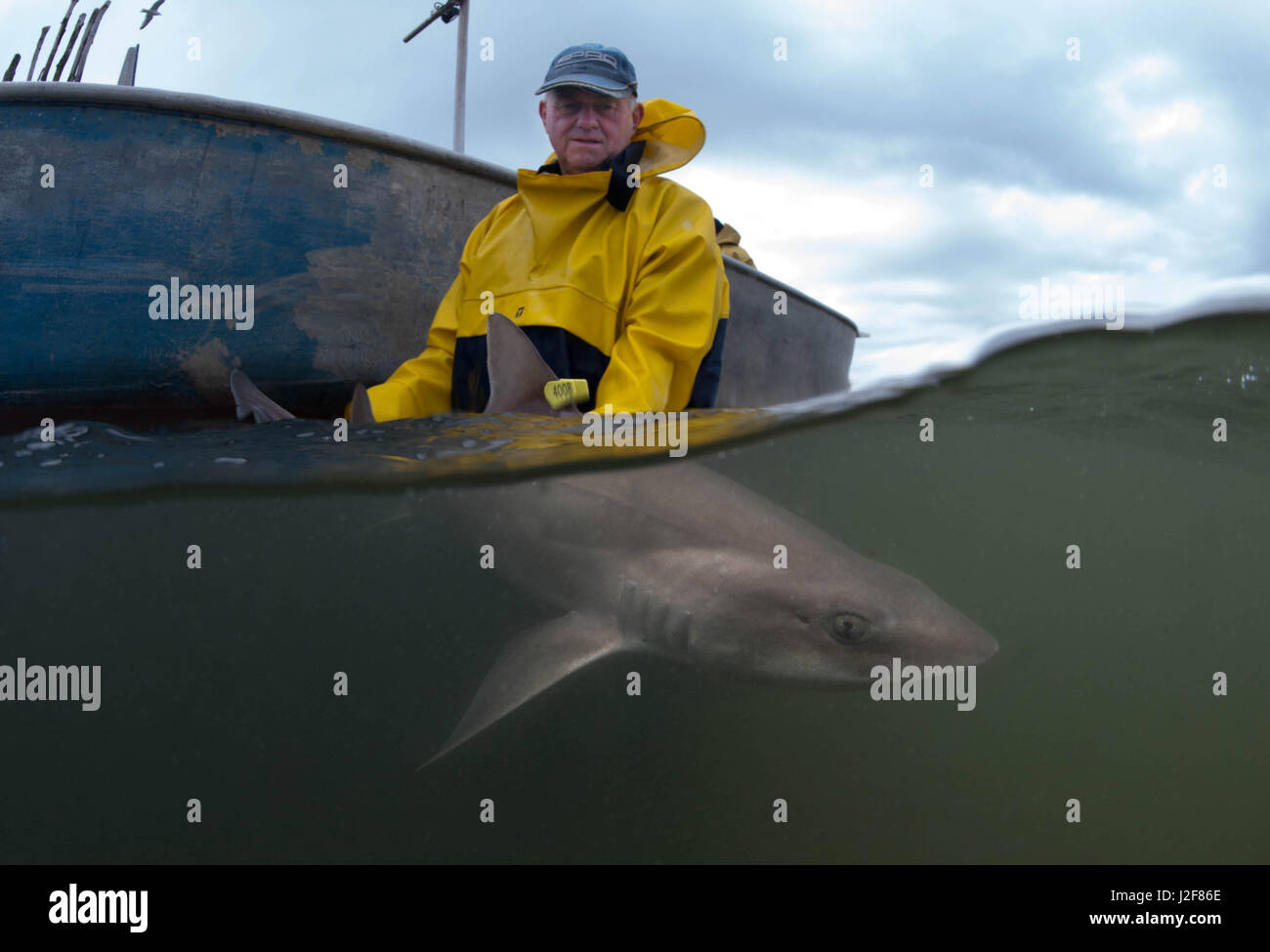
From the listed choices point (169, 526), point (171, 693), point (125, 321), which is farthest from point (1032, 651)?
point (171, 693)

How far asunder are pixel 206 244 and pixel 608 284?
6.55ft

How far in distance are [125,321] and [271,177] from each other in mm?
986

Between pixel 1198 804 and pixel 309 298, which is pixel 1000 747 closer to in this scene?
pixel 1198 804

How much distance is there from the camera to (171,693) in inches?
703

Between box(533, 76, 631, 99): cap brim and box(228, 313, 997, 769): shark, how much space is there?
129cm

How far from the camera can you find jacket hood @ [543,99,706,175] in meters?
3.83

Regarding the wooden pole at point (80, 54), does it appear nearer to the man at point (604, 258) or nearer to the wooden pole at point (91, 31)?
the wooden pole at point (91, 31)

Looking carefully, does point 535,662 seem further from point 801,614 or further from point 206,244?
point 206,244

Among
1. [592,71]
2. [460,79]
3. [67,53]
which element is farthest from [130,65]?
[592,71]

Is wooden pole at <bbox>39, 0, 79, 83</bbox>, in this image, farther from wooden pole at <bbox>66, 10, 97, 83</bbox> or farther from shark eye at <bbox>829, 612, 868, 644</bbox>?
shark eye at <bbox>829, 612, 868, 644</bbox>

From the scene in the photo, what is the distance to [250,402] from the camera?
11.9ft

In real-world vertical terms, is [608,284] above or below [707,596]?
above

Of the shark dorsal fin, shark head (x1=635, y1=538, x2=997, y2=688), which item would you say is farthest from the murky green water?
the shark dorsal fin

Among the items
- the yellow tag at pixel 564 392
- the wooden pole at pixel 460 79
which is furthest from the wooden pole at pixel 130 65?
the yellow tag at pixel 564 392
